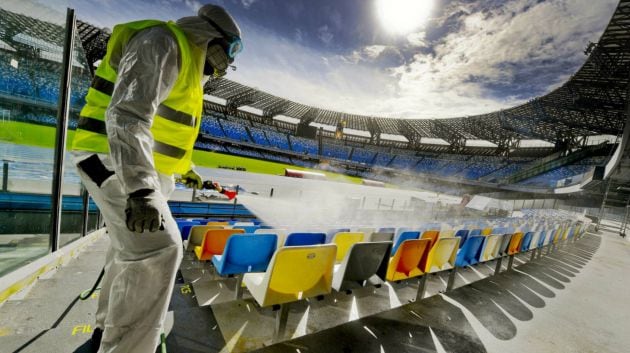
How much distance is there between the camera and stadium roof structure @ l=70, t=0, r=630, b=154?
42.8 feet

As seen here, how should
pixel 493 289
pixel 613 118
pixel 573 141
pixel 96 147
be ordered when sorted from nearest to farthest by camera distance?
pixel 96 147, pixel 493 289, pixel 613 118, pixel 573 141

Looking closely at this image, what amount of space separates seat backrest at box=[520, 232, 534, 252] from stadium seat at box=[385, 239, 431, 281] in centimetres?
339

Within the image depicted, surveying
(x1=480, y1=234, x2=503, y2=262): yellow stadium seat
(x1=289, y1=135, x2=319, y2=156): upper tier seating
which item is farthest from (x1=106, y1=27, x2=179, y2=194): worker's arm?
(x1=289, y1=135, x2=319, y2=156): upper tier seating

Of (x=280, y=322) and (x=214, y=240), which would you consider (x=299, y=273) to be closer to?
(x=280, y=322)

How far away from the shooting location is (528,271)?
4.73 meters

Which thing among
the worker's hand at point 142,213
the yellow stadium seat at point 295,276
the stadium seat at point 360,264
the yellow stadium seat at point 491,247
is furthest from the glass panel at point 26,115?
the yellow stadium seat at point 491,247

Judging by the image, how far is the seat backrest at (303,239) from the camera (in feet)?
10.1

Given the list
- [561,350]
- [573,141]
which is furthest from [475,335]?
[573,141]

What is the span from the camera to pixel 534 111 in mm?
22344

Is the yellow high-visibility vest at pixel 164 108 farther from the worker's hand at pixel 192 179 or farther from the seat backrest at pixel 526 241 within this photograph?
the seat backrest at pixel 526 241

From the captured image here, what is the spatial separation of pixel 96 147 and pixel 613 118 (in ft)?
98.9

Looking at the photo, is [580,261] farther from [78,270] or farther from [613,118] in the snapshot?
[613,118]

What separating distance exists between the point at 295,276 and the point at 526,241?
5355 mm

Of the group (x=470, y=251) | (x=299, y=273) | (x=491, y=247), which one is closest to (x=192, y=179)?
(x=299, y=273)
